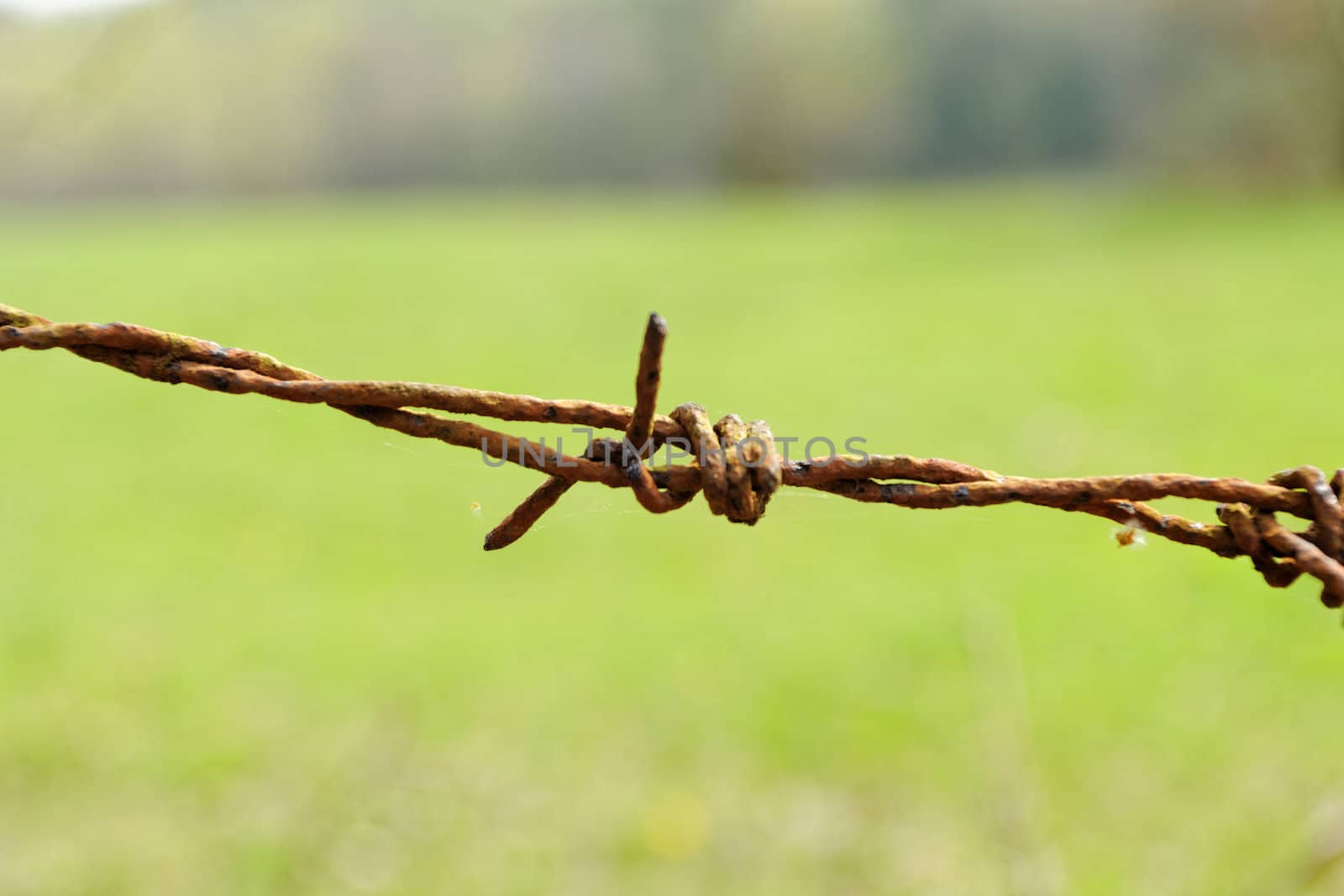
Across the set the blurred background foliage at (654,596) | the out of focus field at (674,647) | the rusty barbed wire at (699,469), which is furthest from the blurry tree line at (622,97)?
the rusty barbed wire at (699,469)

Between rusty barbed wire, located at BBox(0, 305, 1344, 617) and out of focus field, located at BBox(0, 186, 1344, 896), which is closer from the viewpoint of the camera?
rusty barbed wire, located at BBox(0, 305, 1344, 617)

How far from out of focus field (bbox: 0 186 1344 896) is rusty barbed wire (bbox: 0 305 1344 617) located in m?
0.23

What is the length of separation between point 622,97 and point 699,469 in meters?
36.3

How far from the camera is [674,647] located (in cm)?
465

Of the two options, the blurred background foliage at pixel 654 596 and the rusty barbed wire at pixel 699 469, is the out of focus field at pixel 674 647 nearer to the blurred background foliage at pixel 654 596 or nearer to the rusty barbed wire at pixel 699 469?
the blurred background foliage at pixel 654 596

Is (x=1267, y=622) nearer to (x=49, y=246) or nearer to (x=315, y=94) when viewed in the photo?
(x=49, y=246)

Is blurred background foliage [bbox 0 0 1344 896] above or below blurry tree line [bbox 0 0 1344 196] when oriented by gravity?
below

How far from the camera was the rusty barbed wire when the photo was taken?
87cm

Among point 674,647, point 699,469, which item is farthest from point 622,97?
point 699,469

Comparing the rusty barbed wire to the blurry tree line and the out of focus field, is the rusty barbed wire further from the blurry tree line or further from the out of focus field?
the blurry tree line

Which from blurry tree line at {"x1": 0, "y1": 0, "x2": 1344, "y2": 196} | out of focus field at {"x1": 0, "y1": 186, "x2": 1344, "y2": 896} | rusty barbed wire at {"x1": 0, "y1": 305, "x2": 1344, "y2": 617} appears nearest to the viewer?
rusty barbed wire at {"x1": 0, "y1": 305, "x2": 1344, "y2": 617}

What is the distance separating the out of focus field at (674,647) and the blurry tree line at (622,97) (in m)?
21.2

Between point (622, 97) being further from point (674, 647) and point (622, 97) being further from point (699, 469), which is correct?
point (699, 469)

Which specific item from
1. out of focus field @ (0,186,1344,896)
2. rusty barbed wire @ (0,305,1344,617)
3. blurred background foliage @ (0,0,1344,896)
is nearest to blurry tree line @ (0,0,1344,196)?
blurred background foliage @ (0,0,1344,896)
